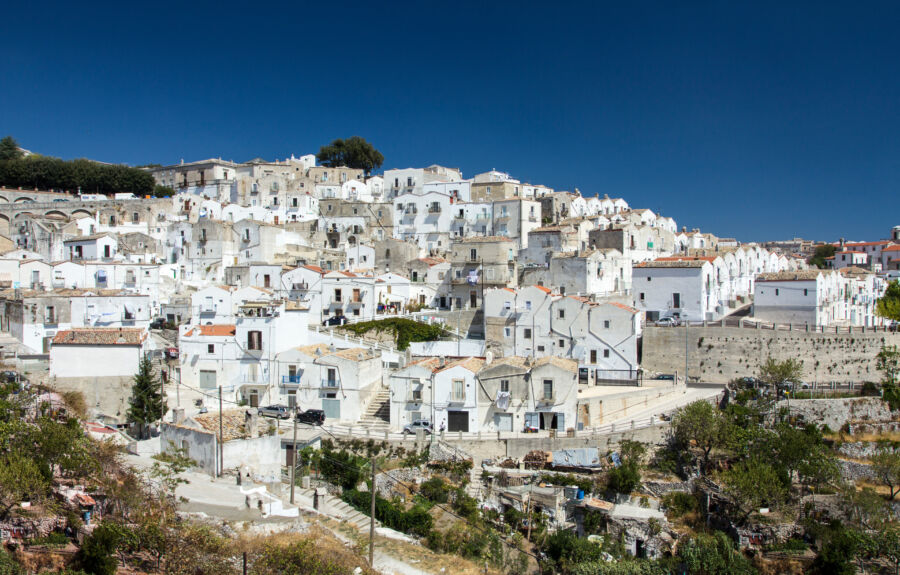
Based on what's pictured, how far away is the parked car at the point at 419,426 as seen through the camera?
30100 mm

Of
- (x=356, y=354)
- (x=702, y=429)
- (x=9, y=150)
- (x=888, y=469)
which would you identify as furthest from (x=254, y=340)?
(x=9, y=150)

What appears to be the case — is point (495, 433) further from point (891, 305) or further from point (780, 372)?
point (891, 305)

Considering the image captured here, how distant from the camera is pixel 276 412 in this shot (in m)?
32.3

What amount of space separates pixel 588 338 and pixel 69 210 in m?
44.4

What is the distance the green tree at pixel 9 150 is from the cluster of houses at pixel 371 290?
38.6ft

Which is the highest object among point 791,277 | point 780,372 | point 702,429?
point 791,277

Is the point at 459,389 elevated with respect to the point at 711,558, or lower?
elevated

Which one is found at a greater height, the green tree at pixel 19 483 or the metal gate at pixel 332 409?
the green tree at pixel 19 483

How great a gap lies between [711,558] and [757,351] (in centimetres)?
1628

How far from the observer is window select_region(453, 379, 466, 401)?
102 ft

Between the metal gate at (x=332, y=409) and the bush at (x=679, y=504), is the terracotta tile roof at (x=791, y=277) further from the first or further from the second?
the metal gate at (x=332, y=409)

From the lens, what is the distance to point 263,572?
1593cm

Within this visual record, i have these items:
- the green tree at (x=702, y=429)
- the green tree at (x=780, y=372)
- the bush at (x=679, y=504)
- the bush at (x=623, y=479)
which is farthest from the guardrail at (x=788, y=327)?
the bush at (x=623, y=479)

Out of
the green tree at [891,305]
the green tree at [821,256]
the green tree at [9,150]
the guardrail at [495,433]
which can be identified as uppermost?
the green tree at [9,150]
